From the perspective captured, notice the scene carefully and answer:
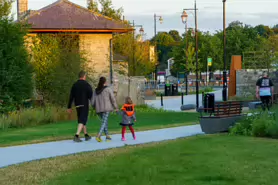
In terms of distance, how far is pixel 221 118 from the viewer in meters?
15.9

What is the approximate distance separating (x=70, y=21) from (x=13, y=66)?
17130 mm

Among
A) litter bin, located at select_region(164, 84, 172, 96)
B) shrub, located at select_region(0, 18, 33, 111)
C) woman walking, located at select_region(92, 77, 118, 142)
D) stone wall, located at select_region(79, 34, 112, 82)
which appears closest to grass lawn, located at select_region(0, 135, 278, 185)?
woman walking, located at select_region(92, 77, 118, 142)

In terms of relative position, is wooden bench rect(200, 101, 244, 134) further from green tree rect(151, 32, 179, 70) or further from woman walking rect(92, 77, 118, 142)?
green tree rect(151, 32, 179, 70)

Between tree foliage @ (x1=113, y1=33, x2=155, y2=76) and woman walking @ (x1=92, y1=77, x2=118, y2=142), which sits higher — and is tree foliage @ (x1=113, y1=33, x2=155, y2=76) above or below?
above

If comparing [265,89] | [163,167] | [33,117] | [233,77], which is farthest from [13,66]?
[233,77]

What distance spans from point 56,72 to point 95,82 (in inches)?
91.0

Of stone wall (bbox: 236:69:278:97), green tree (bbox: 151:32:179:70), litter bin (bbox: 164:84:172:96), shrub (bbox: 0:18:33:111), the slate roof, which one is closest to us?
shrub (bbox: 0:18:33:111)

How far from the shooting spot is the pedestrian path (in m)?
12.0

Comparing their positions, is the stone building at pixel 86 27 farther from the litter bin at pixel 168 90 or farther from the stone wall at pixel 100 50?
the litter bin at pixel 168 90

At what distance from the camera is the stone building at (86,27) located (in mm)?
37031

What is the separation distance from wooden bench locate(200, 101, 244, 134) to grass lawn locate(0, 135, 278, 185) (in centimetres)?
262

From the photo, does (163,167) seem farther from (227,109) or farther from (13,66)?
(13,66)

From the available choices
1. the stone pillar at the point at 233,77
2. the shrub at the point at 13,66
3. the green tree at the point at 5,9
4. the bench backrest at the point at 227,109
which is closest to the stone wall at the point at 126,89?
the stone pillar at the point at 233,77

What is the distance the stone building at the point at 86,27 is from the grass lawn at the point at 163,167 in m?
23.9
